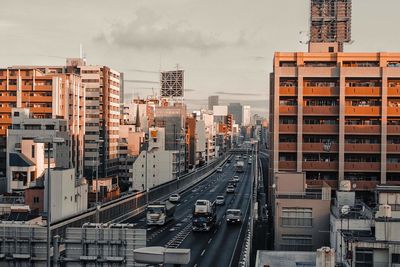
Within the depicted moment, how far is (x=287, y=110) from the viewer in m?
70.6

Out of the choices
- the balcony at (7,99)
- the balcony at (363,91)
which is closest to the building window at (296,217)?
the balcony at (363,91)

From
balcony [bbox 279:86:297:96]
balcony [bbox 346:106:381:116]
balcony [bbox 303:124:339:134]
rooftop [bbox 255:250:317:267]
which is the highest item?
balcony [bbox 279:86:297:96]

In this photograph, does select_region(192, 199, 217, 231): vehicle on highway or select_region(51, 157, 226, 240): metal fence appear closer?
select_region(51, 157, 226, 240): metal fence

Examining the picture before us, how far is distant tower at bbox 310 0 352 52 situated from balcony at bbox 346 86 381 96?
25.0 meters

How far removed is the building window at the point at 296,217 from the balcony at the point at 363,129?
1049 inches

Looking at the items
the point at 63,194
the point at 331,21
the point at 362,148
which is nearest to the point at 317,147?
the point at 362,148

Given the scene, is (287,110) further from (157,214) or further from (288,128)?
(157,214)

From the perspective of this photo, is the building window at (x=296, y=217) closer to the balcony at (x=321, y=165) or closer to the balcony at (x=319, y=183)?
the balcony at (x=319, y=183)

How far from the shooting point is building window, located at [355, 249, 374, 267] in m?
31.2

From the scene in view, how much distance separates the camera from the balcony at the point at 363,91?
69500 millimetres

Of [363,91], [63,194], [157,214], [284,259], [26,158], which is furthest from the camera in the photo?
[26,158]

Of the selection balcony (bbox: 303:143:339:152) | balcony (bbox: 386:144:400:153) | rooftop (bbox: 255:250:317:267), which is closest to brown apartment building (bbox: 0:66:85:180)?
balcony (bbox: 303:143:339:152)

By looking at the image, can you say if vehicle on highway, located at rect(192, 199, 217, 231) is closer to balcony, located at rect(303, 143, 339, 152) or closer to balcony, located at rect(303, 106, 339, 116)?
balcony, located at rect(303, 143, 339, 152)

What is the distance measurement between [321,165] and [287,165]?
418 cm
